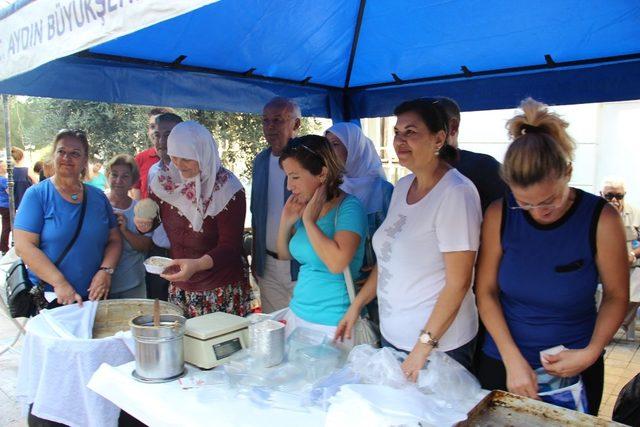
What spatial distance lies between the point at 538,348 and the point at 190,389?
1.08 metres

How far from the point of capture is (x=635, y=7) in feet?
7.39

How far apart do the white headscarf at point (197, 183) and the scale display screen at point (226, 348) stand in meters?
0.78

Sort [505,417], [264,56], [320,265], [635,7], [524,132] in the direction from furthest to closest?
[264,56], [635,7], [320,265], [524,132], [505,417]

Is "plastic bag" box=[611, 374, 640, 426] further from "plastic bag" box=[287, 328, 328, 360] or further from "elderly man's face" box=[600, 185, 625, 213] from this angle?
"elderly man's face" box=[600, 185, 625, 213]

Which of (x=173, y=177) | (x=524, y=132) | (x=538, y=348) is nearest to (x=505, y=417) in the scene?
(x=538, y=348)

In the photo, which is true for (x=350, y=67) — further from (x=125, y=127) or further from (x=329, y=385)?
(x=125, y=127)

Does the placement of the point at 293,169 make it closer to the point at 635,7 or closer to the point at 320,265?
the point at 320,265

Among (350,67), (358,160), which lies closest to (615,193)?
(350,67)

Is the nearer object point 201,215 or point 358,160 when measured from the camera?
point 201,215

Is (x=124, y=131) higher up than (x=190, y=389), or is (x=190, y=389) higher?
(x=124, y=131)

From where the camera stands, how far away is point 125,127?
7934 mm

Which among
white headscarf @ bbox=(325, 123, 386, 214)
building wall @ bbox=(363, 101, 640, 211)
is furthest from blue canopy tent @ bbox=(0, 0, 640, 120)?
building wall @ bbox=(363, 101, 640, 211)

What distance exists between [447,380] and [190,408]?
72 centimetres

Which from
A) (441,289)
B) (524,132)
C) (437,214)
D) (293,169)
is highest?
(524,132)
